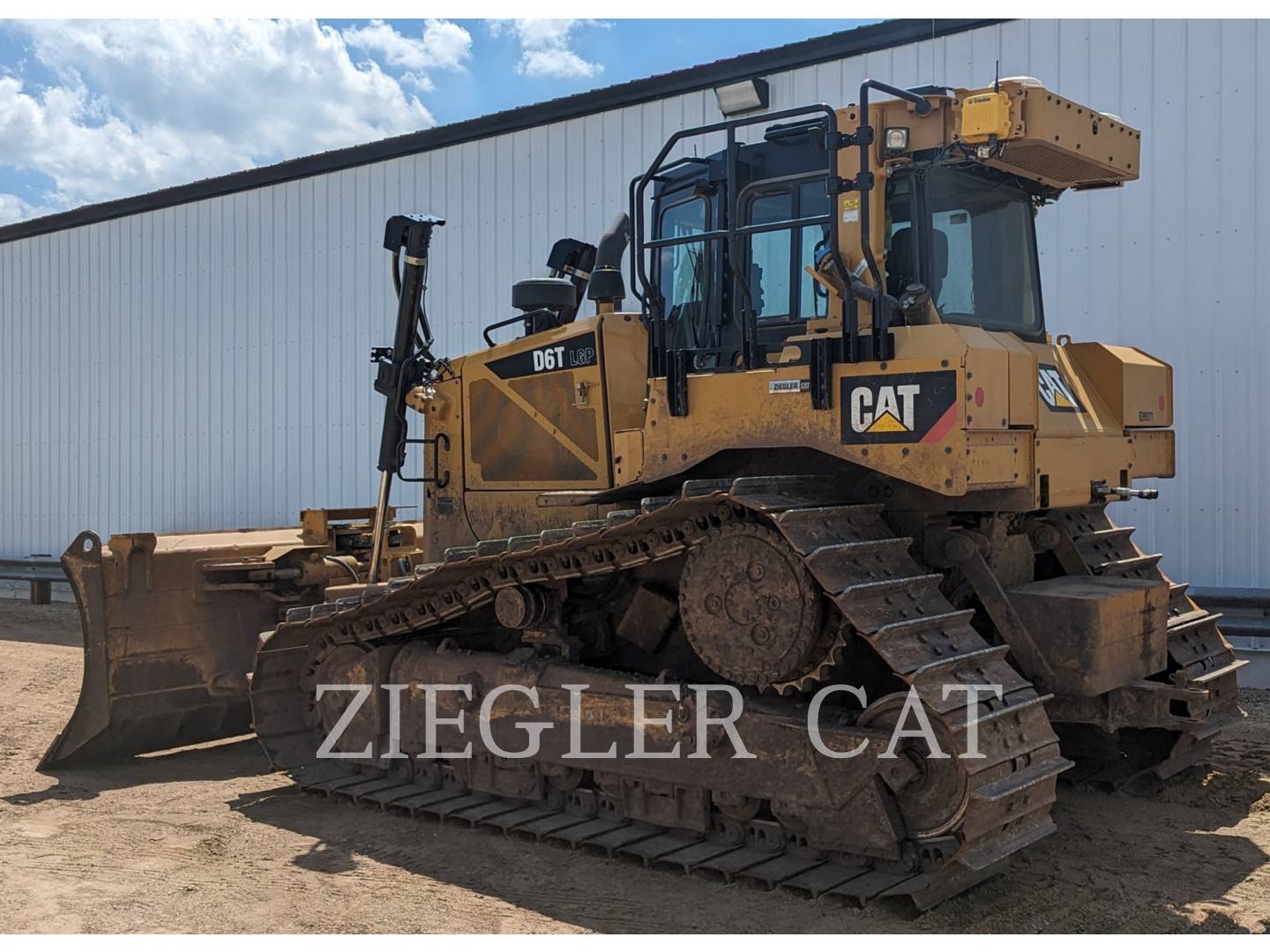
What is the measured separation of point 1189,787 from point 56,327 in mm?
17670

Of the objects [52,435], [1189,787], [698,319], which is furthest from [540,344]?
[52,435]

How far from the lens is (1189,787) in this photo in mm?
6816

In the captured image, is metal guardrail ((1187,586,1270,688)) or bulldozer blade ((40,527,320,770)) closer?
bulldozer blade ((40,527,320,770))

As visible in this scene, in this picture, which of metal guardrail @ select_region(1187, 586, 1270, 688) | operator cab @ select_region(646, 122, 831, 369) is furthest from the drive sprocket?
metal guardrail @ select_region(1187, 586, 1270, 688)

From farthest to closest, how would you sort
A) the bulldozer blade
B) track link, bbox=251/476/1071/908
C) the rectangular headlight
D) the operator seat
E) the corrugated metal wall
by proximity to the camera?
the corrugated metal wall < the bulldozer blade < the operator seat < the rectangular headlight < track link, bbox=251/476/1071/908

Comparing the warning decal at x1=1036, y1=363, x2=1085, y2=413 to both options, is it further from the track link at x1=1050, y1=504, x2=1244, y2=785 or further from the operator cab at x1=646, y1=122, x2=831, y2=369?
the operator cab at x1=646, y1=122, x2=831, y2=369

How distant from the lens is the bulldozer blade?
788cm

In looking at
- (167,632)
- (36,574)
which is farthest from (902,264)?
(36,574)

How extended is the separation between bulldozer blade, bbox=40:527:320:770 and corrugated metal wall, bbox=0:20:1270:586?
6203 millimetres

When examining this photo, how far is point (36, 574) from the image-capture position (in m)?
17.3

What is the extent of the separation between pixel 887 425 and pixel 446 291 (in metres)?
9.95

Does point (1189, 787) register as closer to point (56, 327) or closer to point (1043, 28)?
point (1043, 28)

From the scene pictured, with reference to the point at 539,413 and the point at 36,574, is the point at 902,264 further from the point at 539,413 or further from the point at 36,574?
the point at 36,574

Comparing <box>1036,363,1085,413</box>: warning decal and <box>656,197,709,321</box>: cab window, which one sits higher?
<box>656,197,709,321</box>: cab window
